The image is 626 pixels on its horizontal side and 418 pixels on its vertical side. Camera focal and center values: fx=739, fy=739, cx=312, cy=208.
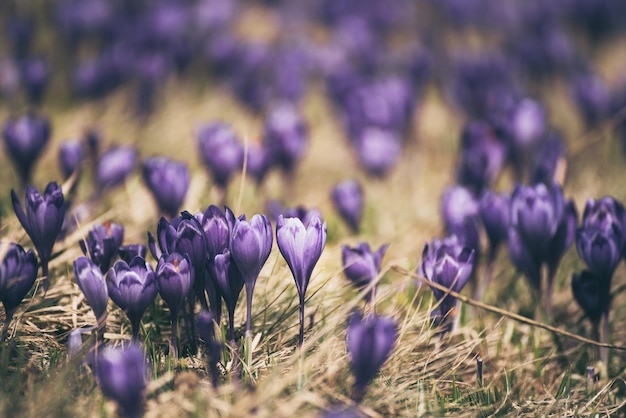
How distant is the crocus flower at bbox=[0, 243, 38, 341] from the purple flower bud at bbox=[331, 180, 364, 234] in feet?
4.80

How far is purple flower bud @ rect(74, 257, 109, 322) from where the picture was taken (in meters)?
1.90

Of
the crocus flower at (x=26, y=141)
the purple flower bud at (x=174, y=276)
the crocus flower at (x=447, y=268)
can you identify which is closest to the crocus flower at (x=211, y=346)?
the purple flower bud at (x=174, y=276)

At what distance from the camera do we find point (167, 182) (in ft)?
8.86

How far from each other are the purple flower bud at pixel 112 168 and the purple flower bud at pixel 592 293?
6.08ft

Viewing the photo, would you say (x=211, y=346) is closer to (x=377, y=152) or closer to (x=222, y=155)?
(x=222, y=155)

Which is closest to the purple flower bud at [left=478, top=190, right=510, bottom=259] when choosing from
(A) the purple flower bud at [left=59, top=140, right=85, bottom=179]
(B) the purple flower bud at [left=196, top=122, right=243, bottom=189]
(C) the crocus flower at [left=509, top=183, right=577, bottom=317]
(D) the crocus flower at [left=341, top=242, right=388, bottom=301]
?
(C) the crocus flower at [left=509, top=183, right=577, bottom=317]

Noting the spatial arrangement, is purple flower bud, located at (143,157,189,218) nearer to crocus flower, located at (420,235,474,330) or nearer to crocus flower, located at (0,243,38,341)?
crocus flower, located at (0,243,38,341)

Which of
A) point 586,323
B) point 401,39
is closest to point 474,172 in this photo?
point 586,323

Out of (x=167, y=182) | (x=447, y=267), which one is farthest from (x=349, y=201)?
(x=447, y=267)

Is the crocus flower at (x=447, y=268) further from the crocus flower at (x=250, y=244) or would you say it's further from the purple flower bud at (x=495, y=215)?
the crocus flower at (x=250, y=244)

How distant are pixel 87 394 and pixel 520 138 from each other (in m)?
2.56

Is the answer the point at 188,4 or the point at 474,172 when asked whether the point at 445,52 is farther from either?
the point at 474,172

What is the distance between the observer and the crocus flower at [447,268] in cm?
222

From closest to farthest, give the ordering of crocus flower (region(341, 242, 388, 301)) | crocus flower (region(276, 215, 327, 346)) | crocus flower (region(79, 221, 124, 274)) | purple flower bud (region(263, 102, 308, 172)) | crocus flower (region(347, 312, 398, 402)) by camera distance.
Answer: crocus flower (region(347, 312, 398, 402))
crocus flower (region(276, 215, 327, 346))
crocus flower (region(79, 221, 124, 274))
crocus flower (region(341, 242, 388, 301))
purple flower bud (region(263, 102, 308, 172))
